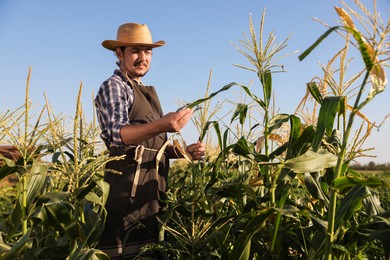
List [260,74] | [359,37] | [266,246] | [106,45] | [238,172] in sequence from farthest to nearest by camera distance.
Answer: [106,45]
[238,172]
[266,246]
[260,74]
[359,37]

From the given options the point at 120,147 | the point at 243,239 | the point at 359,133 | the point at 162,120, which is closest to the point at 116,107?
the point at 120,147

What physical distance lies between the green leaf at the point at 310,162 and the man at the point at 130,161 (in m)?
1.04

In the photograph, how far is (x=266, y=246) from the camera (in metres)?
3.03

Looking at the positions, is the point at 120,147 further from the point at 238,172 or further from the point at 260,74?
the point at 260,74

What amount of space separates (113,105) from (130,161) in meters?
0.40

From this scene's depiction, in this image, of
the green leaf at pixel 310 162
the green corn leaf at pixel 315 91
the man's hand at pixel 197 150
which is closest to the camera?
the green leaf at pixel 310 162

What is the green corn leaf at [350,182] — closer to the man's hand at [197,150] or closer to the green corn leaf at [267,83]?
the green corn leaf at [267,83]

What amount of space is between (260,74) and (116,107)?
1.00m

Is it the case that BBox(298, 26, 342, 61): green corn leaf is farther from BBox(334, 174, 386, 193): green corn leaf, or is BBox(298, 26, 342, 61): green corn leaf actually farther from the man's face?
the man's face

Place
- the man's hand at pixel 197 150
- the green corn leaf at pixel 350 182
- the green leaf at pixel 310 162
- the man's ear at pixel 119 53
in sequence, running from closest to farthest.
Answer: the green corn leaf at pixel 350 182
the green leaf at pixel 310 162
the man's hand at pixel 197 150
the man's ear at pixel 119 53

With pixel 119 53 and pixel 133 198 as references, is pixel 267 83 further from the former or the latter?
pixel 119 53

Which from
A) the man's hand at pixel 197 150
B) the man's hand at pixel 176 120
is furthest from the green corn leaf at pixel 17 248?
the man's hand at pixel 197 150

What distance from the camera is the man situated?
319 cm

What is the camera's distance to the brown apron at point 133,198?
322cm
